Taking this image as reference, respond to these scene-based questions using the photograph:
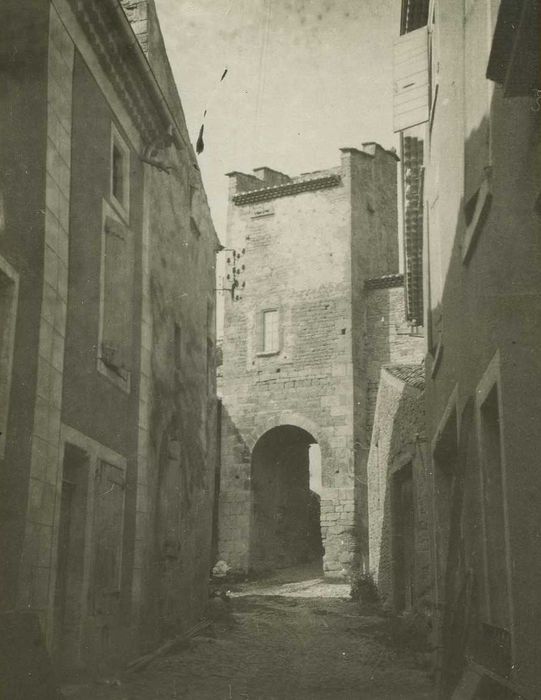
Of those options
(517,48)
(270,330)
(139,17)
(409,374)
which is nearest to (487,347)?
(517,48)

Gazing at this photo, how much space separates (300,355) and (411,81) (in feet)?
45.1

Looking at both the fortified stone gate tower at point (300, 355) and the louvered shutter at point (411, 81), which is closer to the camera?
the louvered shutter at point (411, 81)

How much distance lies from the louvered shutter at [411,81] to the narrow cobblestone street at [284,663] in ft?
19.2

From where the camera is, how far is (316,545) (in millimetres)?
25469

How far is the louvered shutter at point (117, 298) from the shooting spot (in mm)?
8797

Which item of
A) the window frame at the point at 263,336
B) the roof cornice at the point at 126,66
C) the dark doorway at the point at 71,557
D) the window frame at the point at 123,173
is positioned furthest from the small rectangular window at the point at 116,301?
the window frame at the point at 263,336

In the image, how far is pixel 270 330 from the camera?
79.6 feet

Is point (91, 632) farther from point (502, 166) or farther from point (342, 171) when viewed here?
point (342, 171)

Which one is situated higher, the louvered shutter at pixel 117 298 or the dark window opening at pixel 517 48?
the louvered shutter at pixel 117 298

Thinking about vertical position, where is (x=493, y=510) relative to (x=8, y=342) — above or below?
below

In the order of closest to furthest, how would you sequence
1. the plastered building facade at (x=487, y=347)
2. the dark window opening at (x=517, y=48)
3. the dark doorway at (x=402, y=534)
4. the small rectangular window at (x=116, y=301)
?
the dark window opening at (x=517, y=48) < the plastered building facade at (x=487, y=347) < the small rectangular window at (x=116, y=301) < the dark doorway at (x=402, y=534)

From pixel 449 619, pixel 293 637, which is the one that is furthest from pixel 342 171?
pixel 449 619

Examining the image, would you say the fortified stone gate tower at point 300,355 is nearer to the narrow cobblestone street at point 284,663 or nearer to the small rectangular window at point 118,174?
the narrow cobblestone street at point 284,663

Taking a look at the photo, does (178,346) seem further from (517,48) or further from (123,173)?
(517,48)
